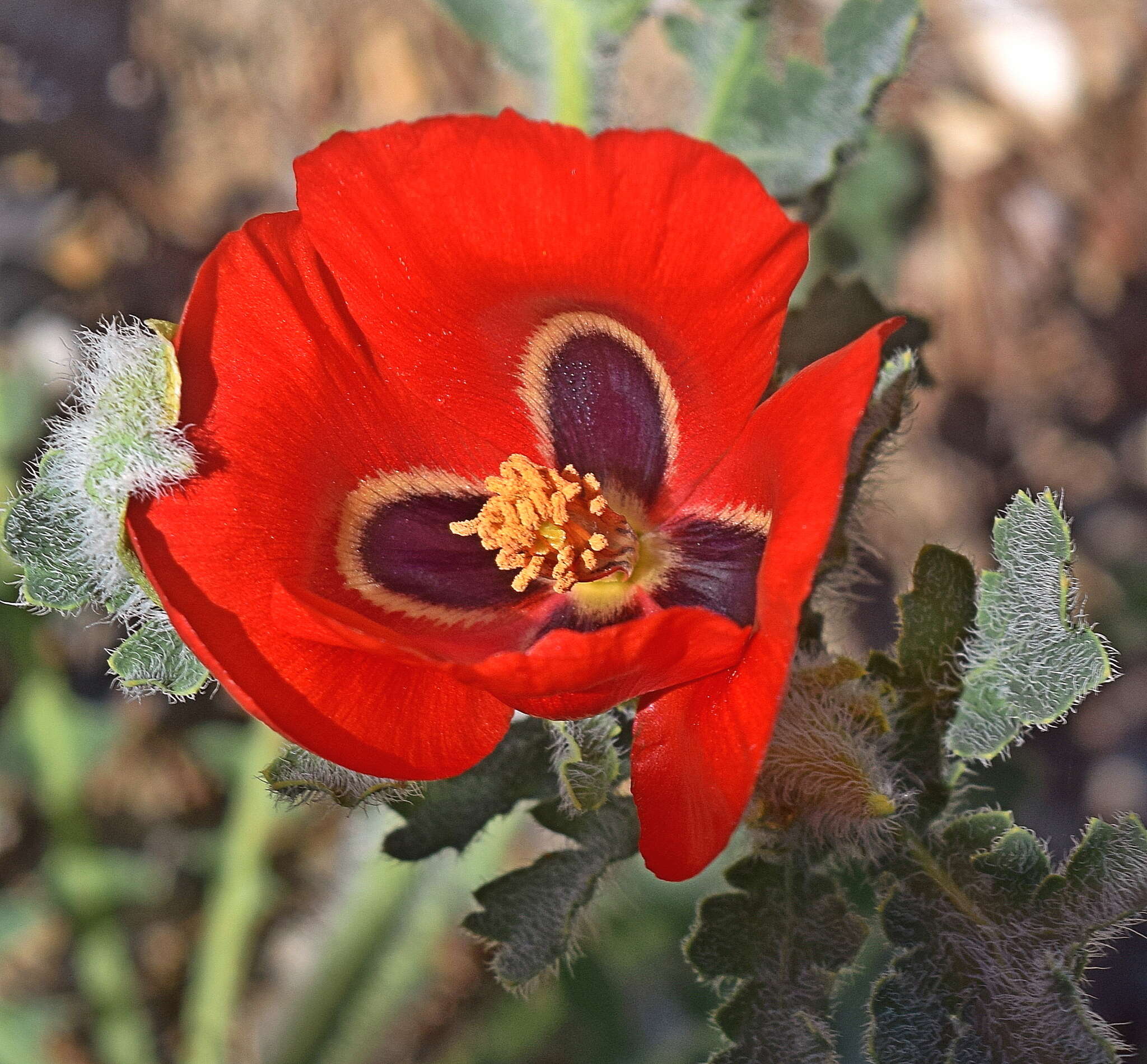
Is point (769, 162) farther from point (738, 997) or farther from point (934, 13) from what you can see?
point (934, 13)

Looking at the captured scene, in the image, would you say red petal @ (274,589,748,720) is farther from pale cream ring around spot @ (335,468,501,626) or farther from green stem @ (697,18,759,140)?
green stem @ (697,18,759,140)

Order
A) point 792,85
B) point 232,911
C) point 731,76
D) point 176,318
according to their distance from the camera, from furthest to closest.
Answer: point 176,318 < point 232,911 < point 731,76 < point 792,85

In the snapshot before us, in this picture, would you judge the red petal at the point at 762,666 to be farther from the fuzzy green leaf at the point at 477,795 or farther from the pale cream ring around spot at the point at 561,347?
the fuzzy green leaf at the point at 477,795

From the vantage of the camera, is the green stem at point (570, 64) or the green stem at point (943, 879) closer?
the green stem at point (943, 879)

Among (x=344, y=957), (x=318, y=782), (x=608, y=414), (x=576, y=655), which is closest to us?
(x=576, y=655)

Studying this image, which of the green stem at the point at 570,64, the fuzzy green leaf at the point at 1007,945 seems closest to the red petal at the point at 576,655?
the fuzzy green leaf at the point at 1007,945

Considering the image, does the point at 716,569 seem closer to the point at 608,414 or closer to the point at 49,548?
the point at 608,414

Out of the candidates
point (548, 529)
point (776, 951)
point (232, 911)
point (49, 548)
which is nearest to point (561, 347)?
point (548, 529)

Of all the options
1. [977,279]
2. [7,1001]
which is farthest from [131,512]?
[977,279]

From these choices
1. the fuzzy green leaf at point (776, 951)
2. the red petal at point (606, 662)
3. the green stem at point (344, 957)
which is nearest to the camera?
the red petal at point (606, 662)
